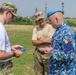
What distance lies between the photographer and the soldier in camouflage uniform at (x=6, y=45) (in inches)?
171

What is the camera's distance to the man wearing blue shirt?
14.4 feet

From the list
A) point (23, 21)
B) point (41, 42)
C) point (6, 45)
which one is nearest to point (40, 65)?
point (41, 42)

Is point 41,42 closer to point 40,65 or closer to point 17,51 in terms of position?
point 40,65

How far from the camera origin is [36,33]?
698 cm

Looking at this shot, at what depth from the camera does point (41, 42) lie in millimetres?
6773

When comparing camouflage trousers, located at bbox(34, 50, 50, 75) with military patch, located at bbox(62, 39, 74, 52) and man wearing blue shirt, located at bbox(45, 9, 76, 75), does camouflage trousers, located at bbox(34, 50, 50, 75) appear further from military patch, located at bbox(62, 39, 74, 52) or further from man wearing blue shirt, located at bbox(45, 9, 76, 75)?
military patch, located at bbox(62, 39, 74, 52)

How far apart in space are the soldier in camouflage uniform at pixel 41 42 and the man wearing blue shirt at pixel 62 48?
2199 millimetres

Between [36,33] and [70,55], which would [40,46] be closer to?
[36,33]

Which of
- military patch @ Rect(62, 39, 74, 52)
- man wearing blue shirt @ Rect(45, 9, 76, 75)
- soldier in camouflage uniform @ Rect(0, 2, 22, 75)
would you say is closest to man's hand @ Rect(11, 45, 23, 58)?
soldier in camouflage uniform @ Rect(0, 2, 22, 75)

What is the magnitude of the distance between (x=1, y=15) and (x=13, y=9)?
212 millimetres

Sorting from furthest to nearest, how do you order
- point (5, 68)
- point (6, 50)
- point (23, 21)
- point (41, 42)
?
point (23, 21)
point (41, 42)
point (5, 68)
point (6, 50)

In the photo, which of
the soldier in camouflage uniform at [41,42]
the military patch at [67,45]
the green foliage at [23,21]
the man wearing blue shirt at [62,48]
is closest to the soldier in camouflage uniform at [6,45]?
the man wearing blue shirt at [62,48]

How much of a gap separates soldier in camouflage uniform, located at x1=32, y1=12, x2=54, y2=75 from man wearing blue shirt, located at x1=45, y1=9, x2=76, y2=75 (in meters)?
2.20

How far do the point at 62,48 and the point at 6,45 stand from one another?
0.83 metres
